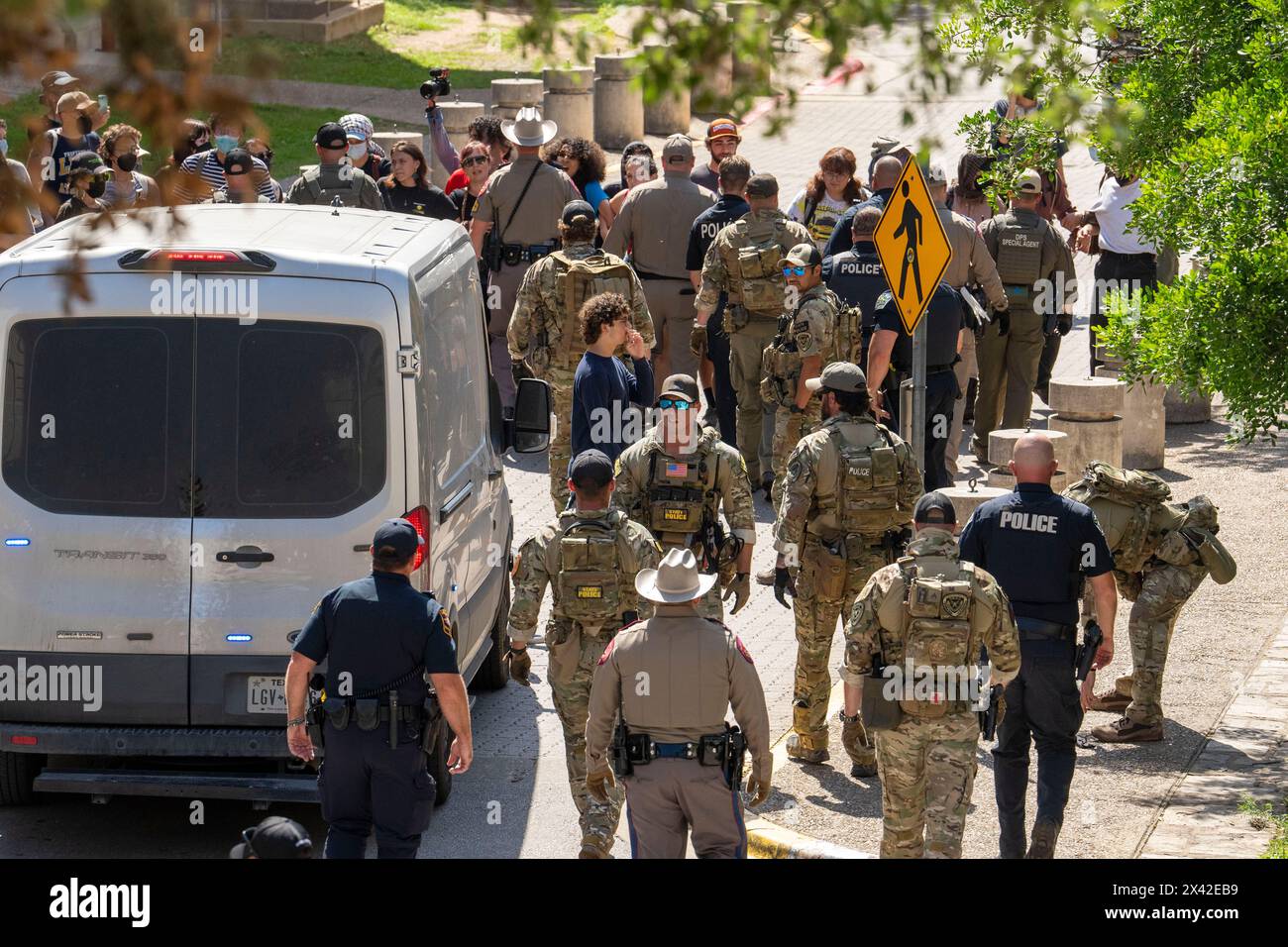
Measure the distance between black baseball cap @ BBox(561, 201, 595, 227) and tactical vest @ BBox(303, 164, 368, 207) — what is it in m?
2.55

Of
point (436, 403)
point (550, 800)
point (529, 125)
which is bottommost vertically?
point (550, 800)

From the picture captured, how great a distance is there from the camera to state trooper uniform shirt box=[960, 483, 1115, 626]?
868 centimetres

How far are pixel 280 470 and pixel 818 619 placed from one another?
3.02m

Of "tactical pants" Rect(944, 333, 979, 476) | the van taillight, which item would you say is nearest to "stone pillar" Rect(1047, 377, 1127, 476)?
"tactical pants" Rect(944, 333, 979, 476)

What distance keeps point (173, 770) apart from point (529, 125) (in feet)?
27.3

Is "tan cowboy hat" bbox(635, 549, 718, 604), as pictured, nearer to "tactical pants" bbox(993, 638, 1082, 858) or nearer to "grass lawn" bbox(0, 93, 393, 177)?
"tactical pants" bbox(993, 638, 1082, 858)

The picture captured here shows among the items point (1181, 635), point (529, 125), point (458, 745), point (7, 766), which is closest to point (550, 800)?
point (458, 745)

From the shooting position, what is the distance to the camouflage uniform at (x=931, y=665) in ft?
26.3

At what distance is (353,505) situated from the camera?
8.53 metres

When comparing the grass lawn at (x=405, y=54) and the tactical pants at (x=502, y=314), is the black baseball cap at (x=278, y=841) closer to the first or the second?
the tactical pants at (x=502, y=314)

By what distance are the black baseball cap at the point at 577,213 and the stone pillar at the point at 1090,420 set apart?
413 centimetres

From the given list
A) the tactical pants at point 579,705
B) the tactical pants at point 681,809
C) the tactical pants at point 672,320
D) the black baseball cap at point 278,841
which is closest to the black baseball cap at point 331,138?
the tactical pants at point 672,320
